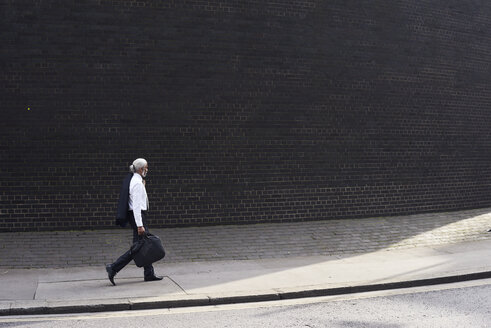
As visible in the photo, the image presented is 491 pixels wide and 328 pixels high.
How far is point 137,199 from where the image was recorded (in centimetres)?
853

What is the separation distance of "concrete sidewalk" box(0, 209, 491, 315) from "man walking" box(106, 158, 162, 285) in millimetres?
236

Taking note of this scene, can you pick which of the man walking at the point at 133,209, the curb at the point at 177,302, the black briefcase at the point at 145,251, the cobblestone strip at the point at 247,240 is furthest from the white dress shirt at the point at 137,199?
the cobblestone strip at the point at 247,240

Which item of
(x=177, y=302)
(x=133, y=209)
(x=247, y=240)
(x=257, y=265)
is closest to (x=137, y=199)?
(x=133, y=209)

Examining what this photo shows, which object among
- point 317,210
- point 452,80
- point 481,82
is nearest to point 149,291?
point 317,210

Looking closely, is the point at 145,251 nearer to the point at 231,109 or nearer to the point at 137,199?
the point at 137,199

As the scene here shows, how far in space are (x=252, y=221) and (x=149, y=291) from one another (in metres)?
4.72

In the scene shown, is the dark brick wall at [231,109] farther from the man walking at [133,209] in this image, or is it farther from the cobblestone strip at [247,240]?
the man walking at [133,209]

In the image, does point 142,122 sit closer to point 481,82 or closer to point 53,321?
point 53,321

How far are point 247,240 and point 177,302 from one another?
3.89 m

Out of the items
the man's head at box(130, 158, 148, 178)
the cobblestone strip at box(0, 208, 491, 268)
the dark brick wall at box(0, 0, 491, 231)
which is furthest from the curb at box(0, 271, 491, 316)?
the dark brick wall at box(0, 0, 491, 231)

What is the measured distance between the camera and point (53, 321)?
6875 millimetres

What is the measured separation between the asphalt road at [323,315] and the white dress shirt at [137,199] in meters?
1.56

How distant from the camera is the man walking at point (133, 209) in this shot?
8484 mm

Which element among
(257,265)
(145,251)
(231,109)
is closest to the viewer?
(145,251)
